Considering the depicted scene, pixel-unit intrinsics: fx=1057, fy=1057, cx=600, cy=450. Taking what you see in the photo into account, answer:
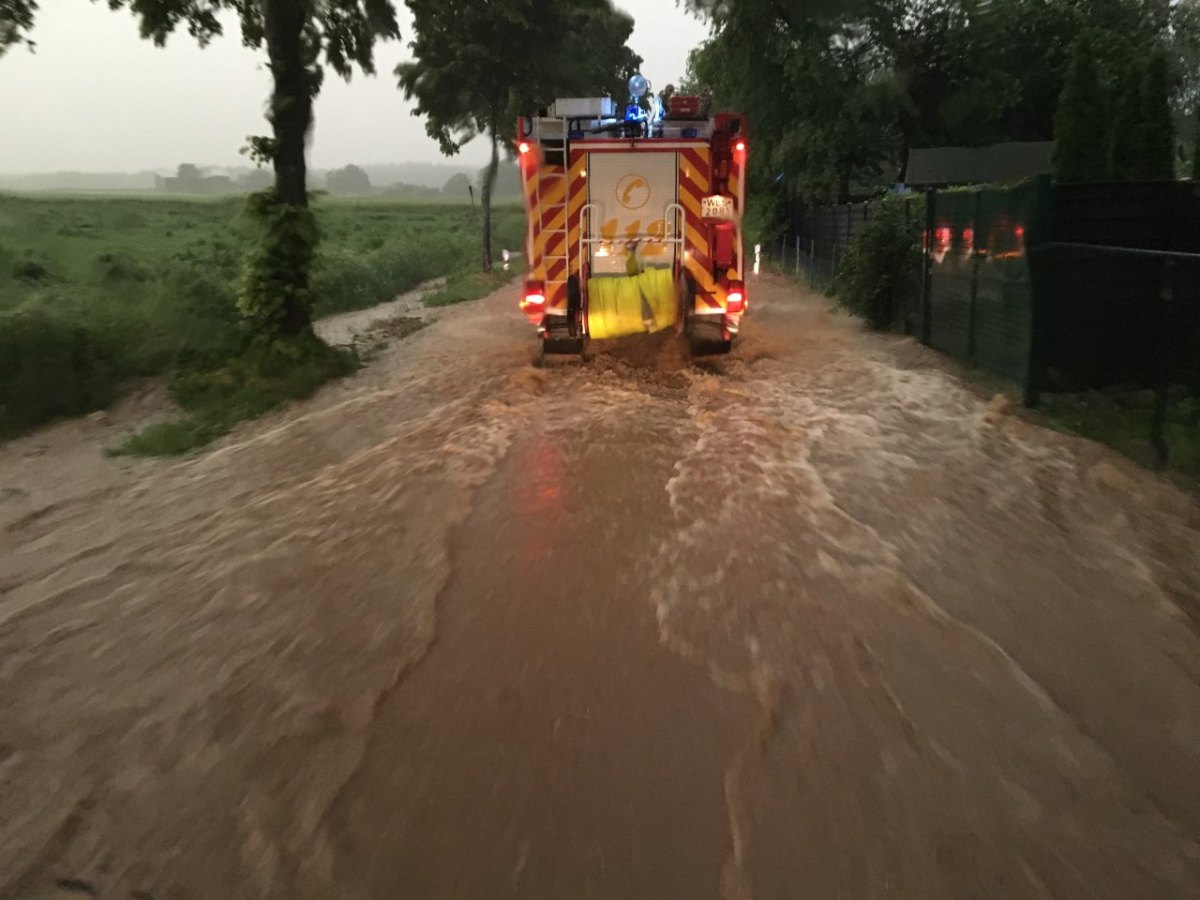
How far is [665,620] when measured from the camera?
5.46m

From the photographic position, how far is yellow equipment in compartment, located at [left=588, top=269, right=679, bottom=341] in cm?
1261

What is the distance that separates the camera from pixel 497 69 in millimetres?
26938

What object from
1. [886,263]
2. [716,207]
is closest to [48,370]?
[716,207]

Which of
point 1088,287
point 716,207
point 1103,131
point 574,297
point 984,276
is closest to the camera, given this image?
point 1088,287

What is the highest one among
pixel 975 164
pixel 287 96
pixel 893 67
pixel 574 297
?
pixel 893 67

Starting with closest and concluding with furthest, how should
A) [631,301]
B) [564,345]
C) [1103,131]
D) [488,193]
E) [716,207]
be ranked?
[716,207] < [1103,131] < [631,301] < [564,345] < [488,193]

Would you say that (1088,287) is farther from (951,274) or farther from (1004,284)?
(951,274)

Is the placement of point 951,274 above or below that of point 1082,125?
below

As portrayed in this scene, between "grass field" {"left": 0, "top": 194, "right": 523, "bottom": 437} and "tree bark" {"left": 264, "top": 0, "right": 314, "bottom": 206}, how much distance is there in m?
0.52

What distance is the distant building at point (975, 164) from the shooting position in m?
24.7

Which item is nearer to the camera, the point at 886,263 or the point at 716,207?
the point at 716,207

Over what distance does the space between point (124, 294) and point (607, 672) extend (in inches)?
527

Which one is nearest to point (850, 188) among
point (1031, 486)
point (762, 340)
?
point (762, 340)

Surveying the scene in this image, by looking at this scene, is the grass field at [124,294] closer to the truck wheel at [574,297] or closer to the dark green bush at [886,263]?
the truck wheel at [574,297]
